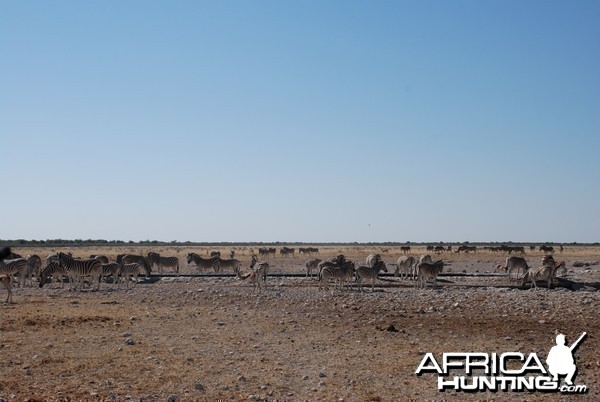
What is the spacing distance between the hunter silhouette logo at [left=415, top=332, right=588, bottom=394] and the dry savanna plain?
21 centimetres

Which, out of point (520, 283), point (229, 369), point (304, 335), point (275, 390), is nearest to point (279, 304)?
point (304, 335)

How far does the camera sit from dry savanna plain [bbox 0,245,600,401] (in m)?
10.2

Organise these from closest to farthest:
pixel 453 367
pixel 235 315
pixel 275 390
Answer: pixel 275 390 → pixel 453 367 → pixel 235 315

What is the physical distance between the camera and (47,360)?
39.2 feet

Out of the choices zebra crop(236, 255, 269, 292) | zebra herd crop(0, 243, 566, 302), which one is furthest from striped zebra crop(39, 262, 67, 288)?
zebra crop(236, 255, 269, 292)

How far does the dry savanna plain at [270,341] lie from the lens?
10.2m

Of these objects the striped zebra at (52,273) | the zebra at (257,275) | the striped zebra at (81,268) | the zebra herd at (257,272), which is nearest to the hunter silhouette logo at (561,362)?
the zebra herd at (257,272)

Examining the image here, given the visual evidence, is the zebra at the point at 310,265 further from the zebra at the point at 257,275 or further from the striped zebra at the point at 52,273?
the striped zebra at the point at 52,273

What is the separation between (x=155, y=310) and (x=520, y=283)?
659 inches

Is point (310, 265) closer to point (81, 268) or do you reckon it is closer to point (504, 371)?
point (81, 268)

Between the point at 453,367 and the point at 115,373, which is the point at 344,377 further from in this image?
the point at 115,373

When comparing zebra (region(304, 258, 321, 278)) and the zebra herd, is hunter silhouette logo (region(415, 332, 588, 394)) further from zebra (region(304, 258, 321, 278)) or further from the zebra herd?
zebra (region(304, 258, 321, 278))

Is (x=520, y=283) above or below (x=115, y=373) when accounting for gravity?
above

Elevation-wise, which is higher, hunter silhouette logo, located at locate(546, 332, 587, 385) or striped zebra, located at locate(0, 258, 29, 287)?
striped zebra, located at locate(0, 258, 29, 287)
